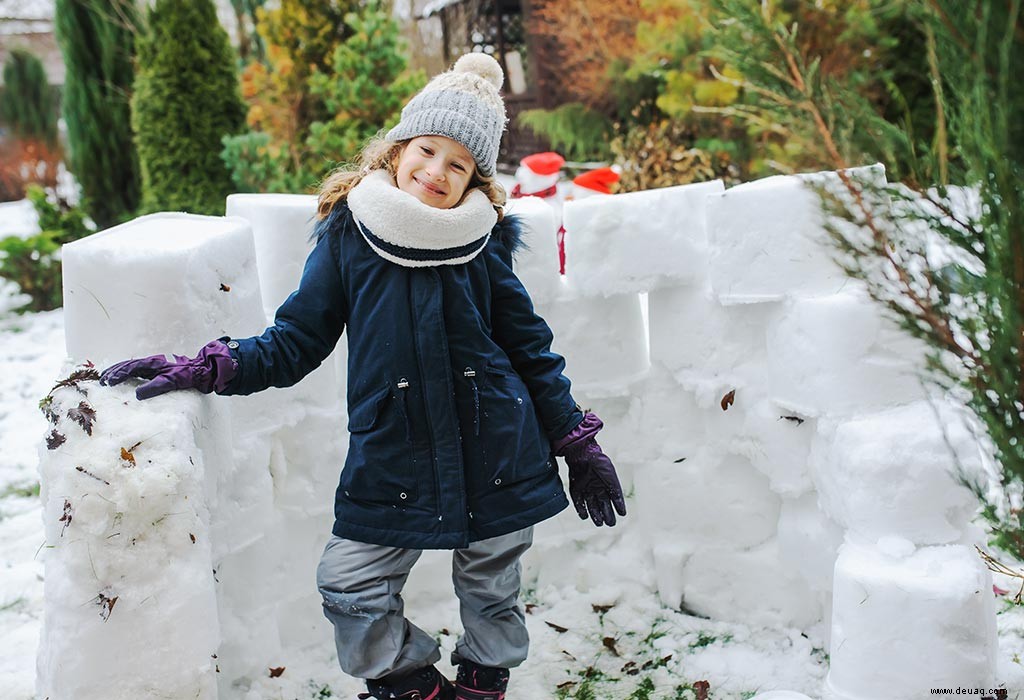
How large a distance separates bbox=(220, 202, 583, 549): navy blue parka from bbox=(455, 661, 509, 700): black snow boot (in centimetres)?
38

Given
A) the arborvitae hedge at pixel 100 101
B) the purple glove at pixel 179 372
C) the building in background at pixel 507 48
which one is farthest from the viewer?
the building in background at pixel 507 48

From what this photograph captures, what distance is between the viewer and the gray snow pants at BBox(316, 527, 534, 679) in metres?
2.07

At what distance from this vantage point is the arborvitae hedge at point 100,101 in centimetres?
821

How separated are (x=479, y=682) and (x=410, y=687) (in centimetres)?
17

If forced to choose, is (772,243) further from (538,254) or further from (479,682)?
(479,682)

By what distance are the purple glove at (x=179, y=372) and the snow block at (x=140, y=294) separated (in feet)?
0.47

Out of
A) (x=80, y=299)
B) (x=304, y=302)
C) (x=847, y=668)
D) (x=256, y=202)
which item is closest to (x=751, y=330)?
(x=847, y=668)

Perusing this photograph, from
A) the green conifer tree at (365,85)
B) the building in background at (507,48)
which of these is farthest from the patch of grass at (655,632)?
the building in background at (507,48)

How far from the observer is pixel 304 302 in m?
2.07

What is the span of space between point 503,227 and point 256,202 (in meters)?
0.74

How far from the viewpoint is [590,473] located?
7.33 ft

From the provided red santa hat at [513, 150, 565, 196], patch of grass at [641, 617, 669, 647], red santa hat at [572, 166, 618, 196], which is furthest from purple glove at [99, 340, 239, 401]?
red santa hat at [572, 166, 618, 196]

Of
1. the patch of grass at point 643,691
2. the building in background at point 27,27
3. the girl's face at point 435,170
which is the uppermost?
the girl's face at point 435,170

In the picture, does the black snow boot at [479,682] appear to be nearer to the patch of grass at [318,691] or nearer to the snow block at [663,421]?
the patch of grass at [318,691]
